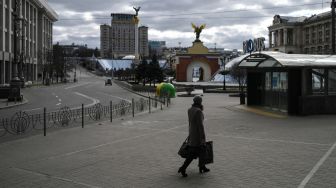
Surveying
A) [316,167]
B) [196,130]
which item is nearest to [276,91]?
[316,167]

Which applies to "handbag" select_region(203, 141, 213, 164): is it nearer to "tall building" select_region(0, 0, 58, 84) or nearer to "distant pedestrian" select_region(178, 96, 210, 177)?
"distant pedestrian" select_region(178, 96, 210, 177)

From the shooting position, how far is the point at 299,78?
22.0 meters

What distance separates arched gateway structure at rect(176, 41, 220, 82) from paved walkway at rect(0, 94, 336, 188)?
6889 centimetres

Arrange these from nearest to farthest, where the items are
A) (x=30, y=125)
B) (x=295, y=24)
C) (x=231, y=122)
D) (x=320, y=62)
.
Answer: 1. (x=30, y=125)
2. (x=231, y=122)
3. (x=320, y=62)
4. (x=295, y=24)

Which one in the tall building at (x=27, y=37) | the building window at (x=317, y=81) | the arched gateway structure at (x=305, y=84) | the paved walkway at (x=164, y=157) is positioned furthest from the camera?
the tall building at (x=27, y=37)

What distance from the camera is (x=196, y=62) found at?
87.4m

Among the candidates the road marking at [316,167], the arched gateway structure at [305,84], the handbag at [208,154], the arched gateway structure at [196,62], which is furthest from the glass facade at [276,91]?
the arched gateway structure at [196,62]

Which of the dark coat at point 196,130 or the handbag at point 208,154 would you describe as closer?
the dark coat at point 196,130

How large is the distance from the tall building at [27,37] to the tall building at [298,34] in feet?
235

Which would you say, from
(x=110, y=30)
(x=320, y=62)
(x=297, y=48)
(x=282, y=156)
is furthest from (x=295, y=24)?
(x=282, y=156)

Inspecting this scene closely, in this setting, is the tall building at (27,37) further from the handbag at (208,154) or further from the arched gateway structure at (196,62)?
the handbag at (208,154)

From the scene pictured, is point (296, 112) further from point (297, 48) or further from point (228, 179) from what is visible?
point (297, 48)

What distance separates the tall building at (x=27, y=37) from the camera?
64.6 metres

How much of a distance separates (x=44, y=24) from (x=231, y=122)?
336 feet
